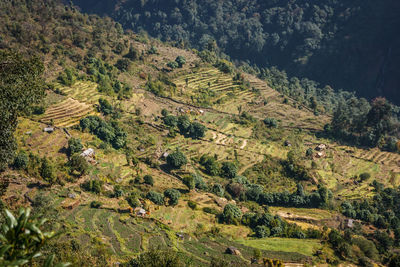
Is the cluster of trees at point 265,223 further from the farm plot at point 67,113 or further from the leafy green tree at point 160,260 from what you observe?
the farm plot at point 67,113

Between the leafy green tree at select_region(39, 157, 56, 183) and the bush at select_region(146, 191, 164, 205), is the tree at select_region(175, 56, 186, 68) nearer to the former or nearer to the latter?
the bush at select_region(146, 191, 164, 205)

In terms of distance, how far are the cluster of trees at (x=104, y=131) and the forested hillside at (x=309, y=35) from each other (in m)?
80.9

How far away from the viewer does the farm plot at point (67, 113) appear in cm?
4847

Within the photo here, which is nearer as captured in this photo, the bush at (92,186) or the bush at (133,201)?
the bush at (133,201)

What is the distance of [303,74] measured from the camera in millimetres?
149500

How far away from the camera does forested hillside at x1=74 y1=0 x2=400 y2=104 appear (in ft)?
459

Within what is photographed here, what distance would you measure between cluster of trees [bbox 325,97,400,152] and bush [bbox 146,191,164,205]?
52672mm

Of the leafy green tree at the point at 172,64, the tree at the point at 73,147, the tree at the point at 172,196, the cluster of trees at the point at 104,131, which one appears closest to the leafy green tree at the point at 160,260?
the tree at the point at 172,196

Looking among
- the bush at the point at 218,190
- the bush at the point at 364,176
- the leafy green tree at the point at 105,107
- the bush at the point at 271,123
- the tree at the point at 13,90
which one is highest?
the tree at the point at 13,90

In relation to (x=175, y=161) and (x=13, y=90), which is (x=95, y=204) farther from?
(x=13, y=90)

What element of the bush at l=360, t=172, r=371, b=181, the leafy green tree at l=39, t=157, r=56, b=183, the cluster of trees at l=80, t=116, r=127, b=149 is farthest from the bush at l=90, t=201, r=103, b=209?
the bush at l=360, t=172, r=371, b=181

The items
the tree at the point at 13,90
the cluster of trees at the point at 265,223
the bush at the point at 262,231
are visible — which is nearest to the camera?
the tree at the point at 13,90

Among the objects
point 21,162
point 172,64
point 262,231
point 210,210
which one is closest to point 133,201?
point 210,210

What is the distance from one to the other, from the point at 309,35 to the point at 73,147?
473 ft
